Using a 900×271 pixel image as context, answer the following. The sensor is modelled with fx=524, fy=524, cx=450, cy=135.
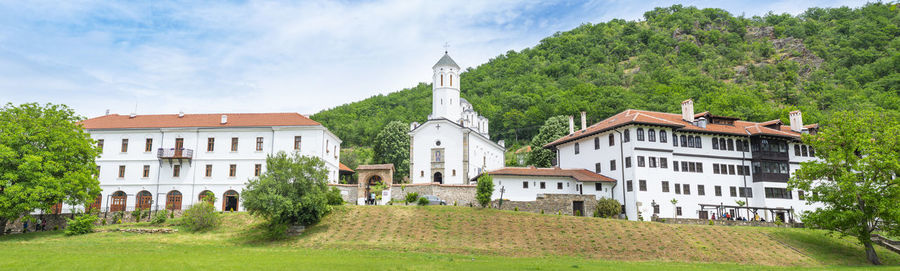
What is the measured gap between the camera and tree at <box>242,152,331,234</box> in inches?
1111

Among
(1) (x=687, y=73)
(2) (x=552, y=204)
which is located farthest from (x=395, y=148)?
(1) (x=687, y=73)

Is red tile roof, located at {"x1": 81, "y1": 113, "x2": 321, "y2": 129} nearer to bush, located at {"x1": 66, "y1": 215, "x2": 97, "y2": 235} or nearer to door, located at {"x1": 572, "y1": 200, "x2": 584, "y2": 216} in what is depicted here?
bush, located at {"x1": 66, "y1": 215, "x2": 97, "y2": 235}

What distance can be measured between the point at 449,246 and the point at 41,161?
25103 mm

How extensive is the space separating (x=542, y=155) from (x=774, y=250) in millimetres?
30916

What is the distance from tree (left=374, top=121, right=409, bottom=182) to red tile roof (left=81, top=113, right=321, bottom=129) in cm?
2159

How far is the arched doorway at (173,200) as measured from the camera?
132ft

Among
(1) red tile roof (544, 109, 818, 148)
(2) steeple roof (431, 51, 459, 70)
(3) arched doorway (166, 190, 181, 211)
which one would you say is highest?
(2) steeple roof (431, 51, 459, 70)

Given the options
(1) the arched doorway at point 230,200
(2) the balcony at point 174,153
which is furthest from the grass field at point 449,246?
(2) the balcony at point 174,153

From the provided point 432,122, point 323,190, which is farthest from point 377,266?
point 432,122

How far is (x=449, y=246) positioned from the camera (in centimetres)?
2612

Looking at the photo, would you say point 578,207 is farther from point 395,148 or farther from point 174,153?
point 395,148

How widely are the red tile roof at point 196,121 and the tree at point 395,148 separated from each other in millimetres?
21587

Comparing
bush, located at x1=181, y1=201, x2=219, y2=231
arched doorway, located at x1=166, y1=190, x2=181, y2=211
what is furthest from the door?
arched doorway, located at x1=166, y1=190, x2=181, y2=211

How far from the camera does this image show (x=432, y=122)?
4956 cm
